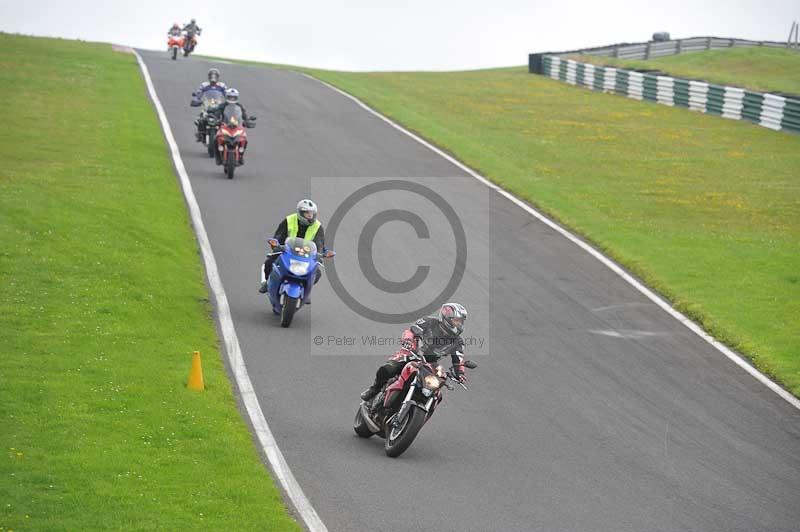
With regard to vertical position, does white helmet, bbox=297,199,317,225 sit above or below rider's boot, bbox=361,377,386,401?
above

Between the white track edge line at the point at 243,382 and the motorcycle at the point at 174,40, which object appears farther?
the motorcycle at the point at 174,40

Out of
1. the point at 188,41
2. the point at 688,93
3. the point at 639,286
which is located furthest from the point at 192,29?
the point at 639,286

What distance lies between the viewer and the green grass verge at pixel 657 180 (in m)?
21.1

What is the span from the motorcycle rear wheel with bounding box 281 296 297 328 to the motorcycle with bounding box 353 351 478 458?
420 cm

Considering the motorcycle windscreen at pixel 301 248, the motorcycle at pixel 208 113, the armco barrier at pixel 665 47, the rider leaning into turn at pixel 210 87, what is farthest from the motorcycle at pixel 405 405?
the armco barrier at pixel 665 47

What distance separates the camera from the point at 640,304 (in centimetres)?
2070

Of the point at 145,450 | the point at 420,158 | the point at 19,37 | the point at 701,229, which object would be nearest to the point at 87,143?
the point at 420,158

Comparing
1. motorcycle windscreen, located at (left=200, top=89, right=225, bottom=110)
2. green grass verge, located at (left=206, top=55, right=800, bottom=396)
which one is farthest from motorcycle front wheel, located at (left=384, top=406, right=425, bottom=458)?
motorcycle windscreen, located at (left=200, top=89, right=225, bottom=110)

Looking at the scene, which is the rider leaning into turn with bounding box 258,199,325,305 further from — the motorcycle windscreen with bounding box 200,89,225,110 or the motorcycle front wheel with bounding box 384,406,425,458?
the motorcycle windscreen with bounding box 200,89,225,110

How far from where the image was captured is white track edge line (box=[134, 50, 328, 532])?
11.6 m

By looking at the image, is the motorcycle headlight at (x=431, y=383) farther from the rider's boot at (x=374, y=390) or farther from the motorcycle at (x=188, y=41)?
the motorcycle at (x=188, y=41)

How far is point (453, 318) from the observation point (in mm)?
13258

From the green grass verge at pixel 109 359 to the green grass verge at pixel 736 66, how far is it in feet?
108

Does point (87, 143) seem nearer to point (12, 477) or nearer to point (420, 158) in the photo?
point (420, 158)
